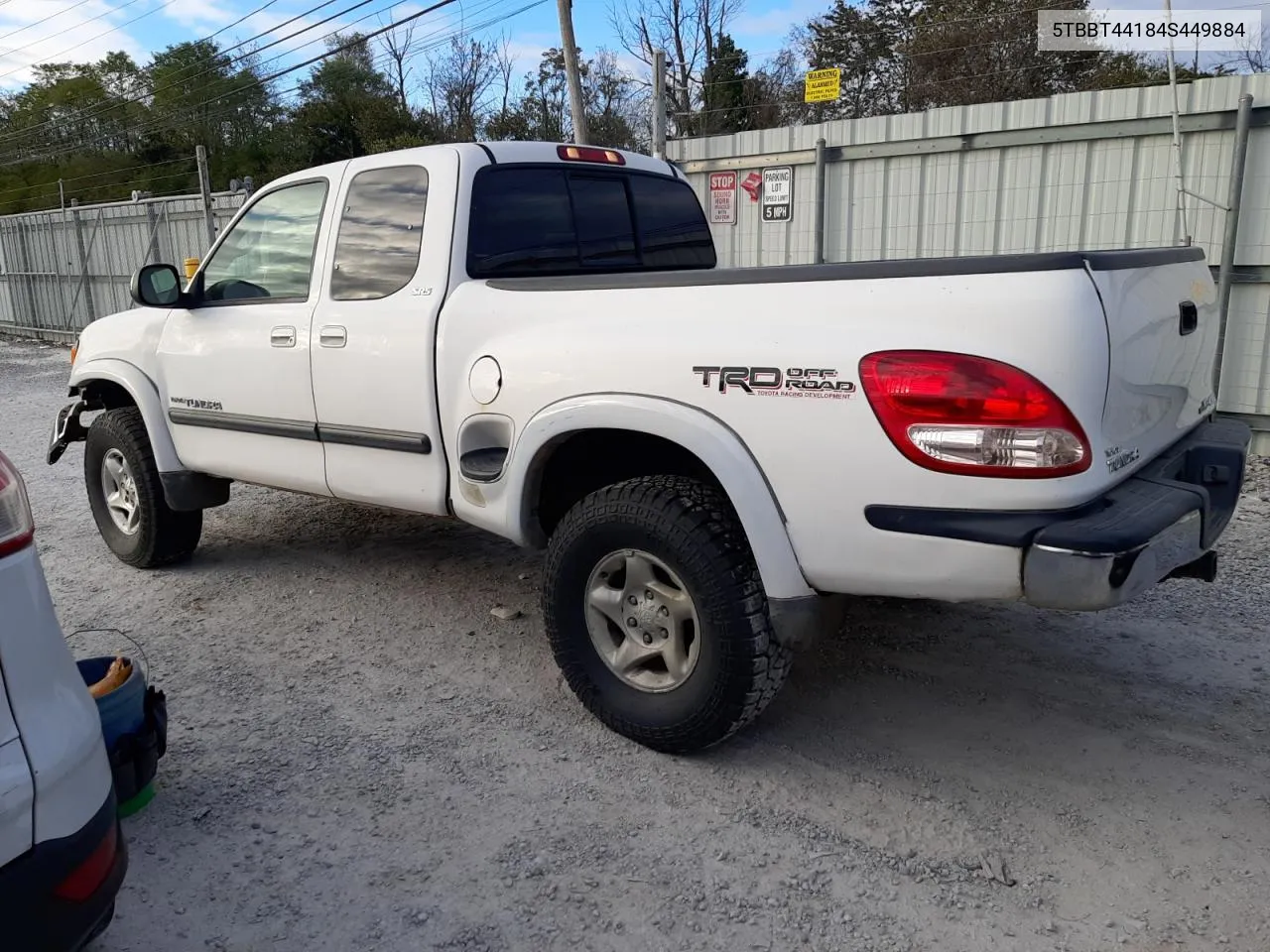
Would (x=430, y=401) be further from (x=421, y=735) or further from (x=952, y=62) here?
(x=952, y=62)

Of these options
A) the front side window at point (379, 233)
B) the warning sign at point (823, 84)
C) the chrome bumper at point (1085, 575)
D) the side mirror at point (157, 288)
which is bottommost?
the chrome bumper at point (1085, 575)

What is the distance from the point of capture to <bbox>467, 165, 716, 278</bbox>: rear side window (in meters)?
3.87

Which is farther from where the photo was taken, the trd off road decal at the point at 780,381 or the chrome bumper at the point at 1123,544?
the trd off road decal at the point at 780,381

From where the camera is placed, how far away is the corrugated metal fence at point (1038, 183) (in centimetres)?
686

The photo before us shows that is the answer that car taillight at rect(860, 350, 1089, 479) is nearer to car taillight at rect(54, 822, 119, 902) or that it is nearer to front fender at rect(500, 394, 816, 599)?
front fender at rect(500, 394, 816, 599)

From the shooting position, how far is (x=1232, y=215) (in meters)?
6.79

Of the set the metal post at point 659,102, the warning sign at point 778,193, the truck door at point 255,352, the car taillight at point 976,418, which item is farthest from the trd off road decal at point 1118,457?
the metal post at point 659,102

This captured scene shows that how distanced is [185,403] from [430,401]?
5.73 ft

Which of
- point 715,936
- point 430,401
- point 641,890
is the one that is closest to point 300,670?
point 430,401

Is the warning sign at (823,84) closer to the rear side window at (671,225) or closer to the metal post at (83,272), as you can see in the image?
the rear side window at (671,225)

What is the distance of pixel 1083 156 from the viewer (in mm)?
7316

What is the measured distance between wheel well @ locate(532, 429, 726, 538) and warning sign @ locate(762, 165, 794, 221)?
5.75m

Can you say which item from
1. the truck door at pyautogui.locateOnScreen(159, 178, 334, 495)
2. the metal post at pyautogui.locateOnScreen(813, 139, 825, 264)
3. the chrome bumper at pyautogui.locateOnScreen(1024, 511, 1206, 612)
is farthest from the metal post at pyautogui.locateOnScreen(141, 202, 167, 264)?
the chrome bumper at pyautogui.locateOnScreen(1024, 511, 1206, 612)

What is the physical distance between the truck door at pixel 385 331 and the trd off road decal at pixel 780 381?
4.20 ft
